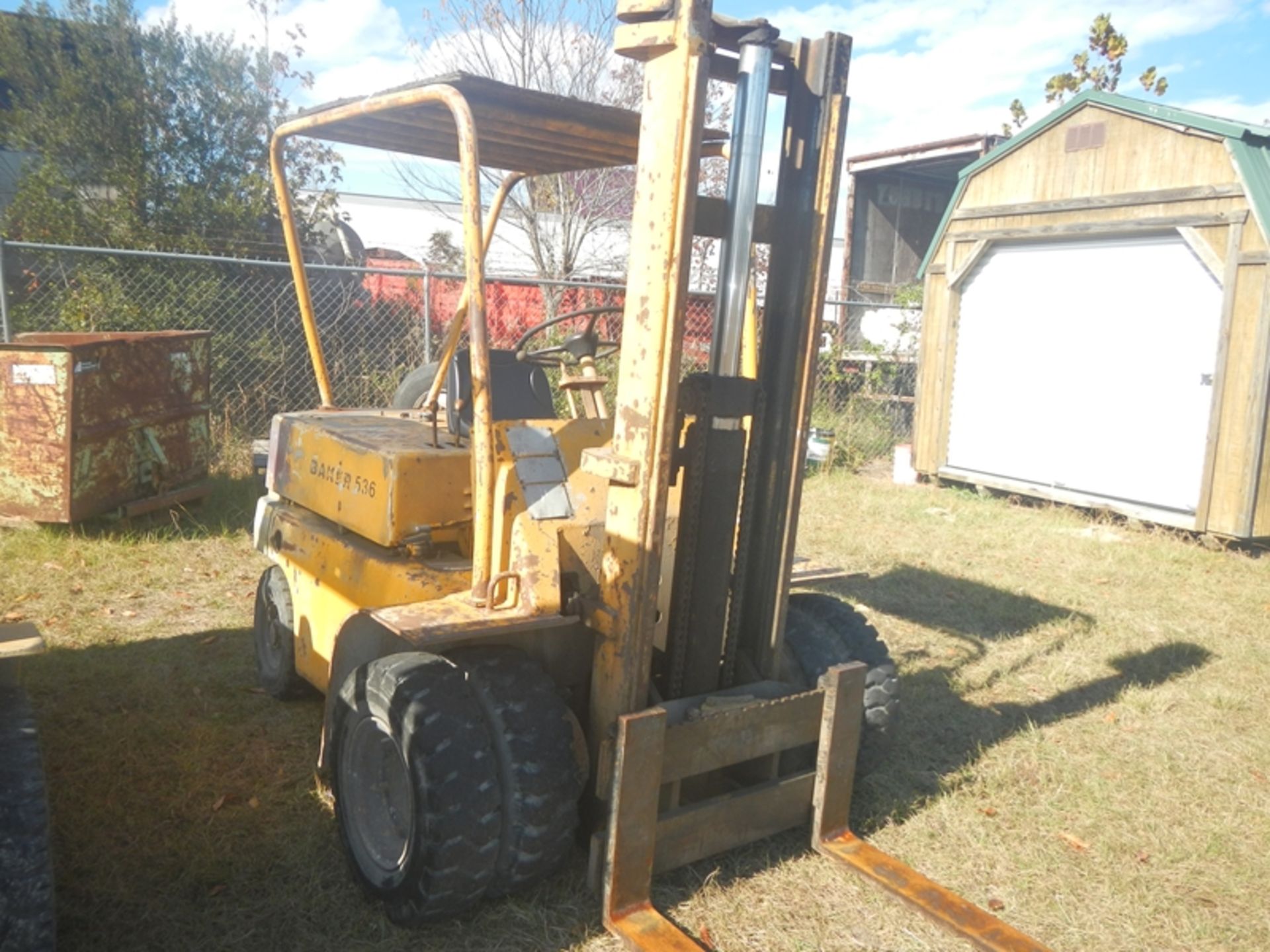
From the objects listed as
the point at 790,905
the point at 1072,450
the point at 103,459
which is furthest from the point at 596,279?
the point at 790,905

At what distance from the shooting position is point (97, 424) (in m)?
6.72

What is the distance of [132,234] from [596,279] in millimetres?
6117

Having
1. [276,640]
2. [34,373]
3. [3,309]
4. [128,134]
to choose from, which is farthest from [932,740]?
[128,134]

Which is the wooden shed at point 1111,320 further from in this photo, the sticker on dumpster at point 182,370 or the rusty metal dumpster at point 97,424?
the rusty metal dumpster at point 97,424

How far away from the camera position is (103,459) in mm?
6812

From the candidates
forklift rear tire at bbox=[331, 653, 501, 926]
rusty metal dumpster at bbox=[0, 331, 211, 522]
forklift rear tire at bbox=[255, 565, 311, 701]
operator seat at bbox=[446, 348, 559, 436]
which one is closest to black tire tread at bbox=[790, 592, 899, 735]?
operator seat at bbox=[446, 348, 559, 436]

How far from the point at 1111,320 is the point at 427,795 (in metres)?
8.70

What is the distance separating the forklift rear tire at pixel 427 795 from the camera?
282 cm

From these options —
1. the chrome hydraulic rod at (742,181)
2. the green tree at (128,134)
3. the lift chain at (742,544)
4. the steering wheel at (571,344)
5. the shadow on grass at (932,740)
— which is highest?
the green tree at (128,134)

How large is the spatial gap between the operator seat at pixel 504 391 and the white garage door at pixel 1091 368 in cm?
680

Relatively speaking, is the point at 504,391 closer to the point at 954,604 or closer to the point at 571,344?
the point at 571,344

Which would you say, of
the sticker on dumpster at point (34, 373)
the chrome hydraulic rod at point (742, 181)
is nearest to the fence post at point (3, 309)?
the sticker on dumpster at point (34, 373)

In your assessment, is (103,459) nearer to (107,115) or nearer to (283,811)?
(283,811)

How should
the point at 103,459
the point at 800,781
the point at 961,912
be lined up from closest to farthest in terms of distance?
the point at 961,912 < the point at 800,781 < the point at 103,459
